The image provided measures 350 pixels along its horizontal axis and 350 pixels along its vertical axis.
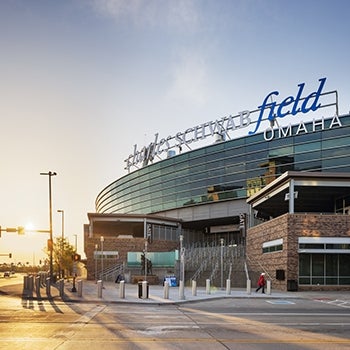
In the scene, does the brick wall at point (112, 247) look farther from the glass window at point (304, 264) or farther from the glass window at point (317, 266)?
the glass window at point (317, 266)

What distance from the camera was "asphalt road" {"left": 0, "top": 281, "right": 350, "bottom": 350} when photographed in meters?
13.6

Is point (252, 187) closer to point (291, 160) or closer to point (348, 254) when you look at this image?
point (291, 160)

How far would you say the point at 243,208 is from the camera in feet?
239

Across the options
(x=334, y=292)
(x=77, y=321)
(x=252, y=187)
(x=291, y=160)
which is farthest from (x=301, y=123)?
(x=77, y=321)

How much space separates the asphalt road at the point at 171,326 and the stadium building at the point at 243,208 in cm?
1356

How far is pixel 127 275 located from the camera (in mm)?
54375

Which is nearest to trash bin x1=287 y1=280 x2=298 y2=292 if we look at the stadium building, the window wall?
the stadium building

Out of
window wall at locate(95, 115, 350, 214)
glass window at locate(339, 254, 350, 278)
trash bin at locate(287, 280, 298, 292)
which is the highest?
window wall at locate(95, 115, 350, 214)

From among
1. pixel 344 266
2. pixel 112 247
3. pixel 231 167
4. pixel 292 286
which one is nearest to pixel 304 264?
pixel 292 286

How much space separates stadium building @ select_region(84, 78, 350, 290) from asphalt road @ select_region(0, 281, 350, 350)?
1356cm

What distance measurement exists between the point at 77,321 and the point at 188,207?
63190 mm

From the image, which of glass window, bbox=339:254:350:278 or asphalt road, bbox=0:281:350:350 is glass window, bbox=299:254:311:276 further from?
asphalt road, bbox=0:281:350:350

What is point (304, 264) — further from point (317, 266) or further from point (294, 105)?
point (294, 105)

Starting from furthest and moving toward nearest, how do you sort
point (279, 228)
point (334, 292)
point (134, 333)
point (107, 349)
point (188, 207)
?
point (188, 207), point (279, 228), point (334, 292), point (134, 333), point (107, 349)
